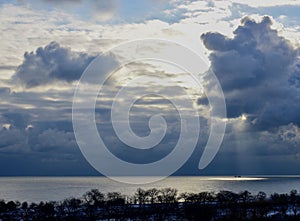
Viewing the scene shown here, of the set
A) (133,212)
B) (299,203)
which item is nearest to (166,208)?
(133,212)

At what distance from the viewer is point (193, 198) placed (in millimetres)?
130125

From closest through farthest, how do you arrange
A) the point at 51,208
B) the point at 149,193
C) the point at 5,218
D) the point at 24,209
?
the point at 5,218 → the point at 51,208 → the point at 24,209 → the point at 149,193

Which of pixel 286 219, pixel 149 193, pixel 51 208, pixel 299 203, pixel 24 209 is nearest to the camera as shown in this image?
pixel 286 219

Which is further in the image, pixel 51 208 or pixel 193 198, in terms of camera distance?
pixel 193 198

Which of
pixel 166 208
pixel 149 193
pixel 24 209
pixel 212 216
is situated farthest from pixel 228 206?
pixel 24 209

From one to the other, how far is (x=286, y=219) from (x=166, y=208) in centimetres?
3936

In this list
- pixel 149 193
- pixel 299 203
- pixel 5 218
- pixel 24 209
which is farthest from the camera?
pixel 149 193

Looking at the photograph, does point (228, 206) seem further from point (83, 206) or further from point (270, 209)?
point (83, 206)

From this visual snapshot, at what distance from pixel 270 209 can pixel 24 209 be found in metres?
59.7

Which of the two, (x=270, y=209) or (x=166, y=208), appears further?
(x=166, y=208)

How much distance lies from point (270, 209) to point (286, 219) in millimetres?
21454

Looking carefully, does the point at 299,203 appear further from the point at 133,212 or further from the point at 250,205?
the point at 133,212

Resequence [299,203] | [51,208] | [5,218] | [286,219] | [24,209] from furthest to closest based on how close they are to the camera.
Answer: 1. [299,203]
2. [24,209]
3. [51,208]
4. [5,218]
5. [286,219]

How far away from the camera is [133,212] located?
108 metres
